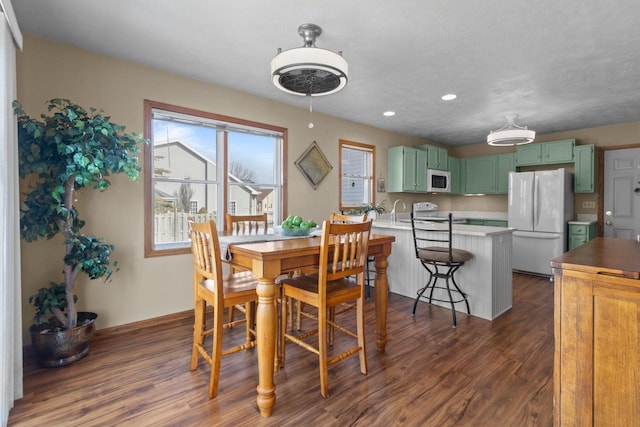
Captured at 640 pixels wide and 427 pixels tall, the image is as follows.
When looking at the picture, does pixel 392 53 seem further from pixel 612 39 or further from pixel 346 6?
pixel 612 39

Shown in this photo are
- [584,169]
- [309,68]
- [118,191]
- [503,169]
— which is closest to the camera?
[309,68]

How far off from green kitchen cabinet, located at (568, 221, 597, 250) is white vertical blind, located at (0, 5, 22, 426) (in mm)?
6329

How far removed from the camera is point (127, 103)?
2793 millimetres

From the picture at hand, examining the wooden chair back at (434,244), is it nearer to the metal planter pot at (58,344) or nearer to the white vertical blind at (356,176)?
the white vertical blind at (356,176)

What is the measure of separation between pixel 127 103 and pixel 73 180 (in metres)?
0.93

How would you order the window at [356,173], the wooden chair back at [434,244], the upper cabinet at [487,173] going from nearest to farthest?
1. the wooden chair back at [434,244]
2. the window at [356,173]
3. the upper cabinet at [487,173]

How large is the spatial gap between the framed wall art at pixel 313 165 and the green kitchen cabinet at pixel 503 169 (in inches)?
138

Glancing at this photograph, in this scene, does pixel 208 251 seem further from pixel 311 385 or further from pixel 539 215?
pixel 539 215

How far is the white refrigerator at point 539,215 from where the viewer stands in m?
4.70

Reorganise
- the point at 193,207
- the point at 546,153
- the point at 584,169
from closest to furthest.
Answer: the point at 193,207 → the point at 584,169 → the point at 546,153

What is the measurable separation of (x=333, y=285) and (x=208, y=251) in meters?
0.83

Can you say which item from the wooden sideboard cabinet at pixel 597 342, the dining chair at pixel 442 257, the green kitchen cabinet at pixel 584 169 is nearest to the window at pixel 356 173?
the dining chair at pixel 442 257

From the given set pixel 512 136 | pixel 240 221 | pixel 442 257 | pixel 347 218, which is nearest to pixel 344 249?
pixel 347 218

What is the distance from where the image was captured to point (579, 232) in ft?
15.7
